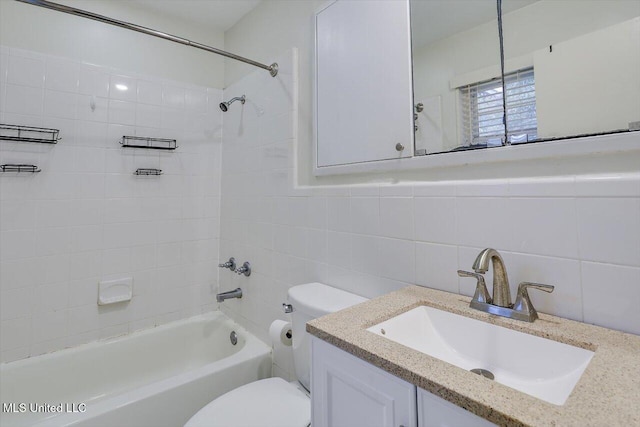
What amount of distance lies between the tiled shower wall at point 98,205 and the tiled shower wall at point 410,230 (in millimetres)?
315

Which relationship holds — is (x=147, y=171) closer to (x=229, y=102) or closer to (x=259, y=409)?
(x=229, y=102)

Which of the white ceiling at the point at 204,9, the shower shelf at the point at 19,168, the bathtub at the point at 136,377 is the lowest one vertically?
the bathtub at the point at 136,377

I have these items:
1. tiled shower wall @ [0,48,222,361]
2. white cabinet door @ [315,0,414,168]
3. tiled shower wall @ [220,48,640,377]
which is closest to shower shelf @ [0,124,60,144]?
tiled shower wall @ [0,48,222,361]

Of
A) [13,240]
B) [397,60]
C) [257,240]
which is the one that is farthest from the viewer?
[257,240]

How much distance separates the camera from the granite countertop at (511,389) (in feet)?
1.38

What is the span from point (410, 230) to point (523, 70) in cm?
59

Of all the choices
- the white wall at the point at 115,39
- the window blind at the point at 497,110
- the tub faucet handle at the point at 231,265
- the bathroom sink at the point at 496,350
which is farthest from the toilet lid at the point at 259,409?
the white wall at the point at 115,39

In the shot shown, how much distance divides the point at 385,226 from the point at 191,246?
5.05ft

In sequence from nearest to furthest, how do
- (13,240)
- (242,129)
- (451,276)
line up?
1. (451,276)
2. (13,240)
3. (242,129)

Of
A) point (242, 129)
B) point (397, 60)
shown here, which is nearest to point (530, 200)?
point (397, 60)

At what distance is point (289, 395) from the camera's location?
1.22 metres

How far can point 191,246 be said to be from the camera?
213cm

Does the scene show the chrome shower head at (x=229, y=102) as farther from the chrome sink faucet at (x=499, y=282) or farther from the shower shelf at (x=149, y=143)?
the chrome sink faucet at (x=499, y=282)

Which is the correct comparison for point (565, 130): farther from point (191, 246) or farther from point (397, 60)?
point (191, 246)
